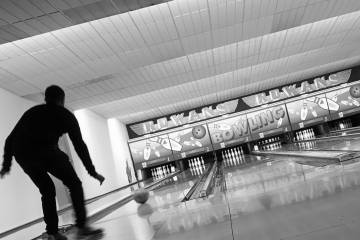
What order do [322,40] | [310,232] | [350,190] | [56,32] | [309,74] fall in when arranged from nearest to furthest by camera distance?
[310,232] < [350,190] < [56,32] < [322,40] < [309,74]

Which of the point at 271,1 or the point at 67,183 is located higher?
the point at 271,1

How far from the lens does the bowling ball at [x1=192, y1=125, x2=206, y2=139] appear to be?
16.8m

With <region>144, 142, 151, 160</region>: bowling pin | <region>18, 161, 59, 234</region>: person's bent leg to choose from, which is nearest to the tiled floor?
<region>18, 161, 59, 234</region>: person's bent leg

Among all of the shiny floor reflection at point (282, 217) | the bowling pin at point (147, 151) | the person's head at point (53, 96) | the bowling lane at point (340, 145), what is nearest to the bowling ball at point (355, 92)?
the bowling lane at point (340, 145)

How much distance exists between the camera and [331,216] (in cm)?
186

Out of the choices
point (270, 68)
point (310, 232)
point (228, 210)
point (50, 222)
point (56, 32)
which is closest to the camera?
point (310, 232)

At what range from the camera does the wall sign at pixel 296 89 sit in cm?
1700

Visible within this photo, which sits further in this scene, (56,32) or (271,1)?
(271,1)

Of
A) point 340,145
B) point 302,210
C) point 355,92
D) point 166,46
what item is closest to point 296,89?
point 355,92

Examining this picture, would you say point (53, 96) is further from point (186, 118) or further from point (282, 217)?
point (186, 118)

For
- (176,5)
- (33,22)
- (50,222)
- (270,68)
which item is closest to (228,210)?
(50,222)

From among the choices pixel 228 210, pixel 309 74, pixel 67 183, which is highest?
pixel 309 74

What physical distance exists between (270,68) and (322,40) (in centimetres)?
246

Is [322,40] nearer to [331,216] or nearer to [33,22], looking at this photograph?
[33,22]
